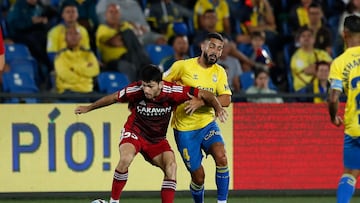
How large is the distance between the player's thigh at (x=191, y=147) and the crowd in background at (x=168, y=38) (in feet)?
8.09

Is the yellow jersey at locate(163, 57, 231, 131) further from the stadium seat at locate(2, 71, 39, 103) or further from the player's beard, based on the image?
the stadium seat at locate(2, 71, 39, 103)

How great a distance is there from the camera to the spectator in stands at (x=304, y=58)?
14578 millimetres

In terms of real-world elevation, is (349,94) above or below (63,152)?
above

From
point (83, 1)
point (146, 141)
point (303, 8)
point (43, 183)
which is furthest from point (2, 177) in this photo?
point (303, 8)

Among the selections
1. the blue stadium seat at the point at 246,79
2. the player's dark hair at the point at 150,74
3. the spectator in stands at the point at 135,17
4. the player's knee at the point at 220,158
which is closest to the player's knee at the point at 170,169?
the player's knee at the point at 220,158

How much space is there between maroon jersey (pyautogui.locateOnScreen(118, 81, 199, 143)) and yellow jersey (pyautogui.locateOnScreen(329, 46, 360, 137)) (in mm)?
1672

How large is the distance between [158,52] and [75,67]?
1460 millimetres

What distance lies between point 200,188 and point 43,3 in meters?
5.69

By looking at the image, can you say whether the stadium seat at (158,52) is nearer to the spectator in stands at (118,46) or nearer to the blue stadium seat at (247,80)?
the spectator in stands at (118,46)

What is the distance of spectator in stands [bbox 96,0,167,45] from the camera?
15.1 metres

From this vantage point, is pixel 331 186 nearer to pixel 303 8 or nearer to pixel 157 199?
pixel 157 199

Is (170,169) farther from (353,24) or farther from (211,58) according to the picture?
(353,24)

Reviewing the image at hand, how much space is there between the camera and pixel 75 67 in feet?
45.5

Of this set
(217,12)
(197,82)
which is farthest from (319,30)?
(197,82)
